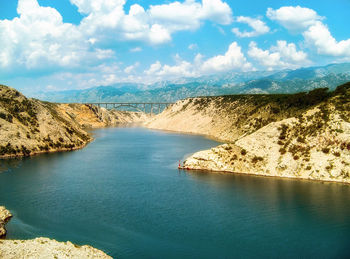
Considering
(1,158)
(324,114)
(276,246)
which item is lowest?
(276,246)

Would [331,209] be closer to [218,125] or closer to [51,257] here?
[51,257]

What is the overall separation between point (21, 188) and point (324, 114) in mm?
59379

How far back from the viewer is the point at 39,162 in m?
75.2

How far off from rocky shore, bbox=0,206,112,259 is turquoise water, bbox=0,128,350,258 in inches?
102

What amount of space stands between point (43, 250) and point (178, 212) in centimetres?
1806

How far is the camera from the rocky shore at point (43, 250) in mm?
26125

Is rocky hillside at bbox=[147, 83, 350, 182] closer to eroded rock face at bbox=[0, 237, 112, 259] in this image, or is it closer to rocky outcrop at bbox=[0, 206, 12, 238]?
rocky outcrop at bbox=[0, 206, 12, 238]

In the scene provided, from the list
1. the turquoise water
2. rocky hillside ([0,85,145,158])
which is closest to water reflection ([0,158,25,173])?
the turquoise water

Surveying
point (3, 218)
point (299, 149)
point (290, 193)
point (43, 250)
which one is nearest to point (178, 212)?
point (43, 250)

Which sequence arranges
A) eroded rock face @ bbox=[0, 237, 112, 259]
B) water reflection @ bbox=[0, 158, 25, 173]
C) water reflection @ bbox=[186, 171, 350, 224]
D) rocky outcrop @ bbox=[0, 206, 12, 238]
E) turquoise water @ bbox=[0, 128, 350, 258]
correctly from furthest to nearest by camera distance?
water reflection @ bbox=[0, 158, 25, 173] → water reflection @ bbox=[186, 171, 350, 224] → rocky outcrop @ bbox=[0, 206, 12, 238] → turquoise water @ bbox=[0, 128, 350, 258] → eroded rock face @ bbox=[0, 237, 112, 259]

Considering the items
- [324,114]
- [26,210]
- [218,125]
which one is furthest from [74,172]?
[218,125]

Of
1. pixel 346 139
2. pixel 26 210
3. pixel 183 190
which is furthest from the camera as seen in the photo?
pixel 346 139

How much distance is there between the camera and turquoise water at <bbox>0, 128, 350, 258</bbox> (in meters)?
31.6

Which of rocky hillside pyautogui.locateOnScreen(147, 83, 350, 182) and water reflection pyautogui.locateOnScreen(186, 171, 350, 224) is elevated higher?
rocky hillside pyautogui.locateOnScreen(147, 83, 350, 182)
